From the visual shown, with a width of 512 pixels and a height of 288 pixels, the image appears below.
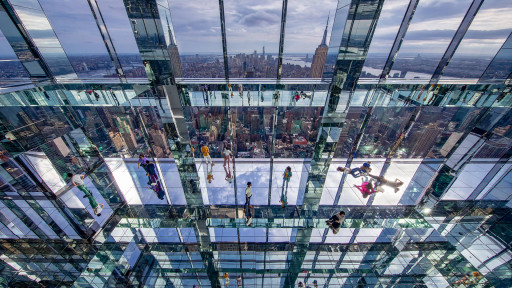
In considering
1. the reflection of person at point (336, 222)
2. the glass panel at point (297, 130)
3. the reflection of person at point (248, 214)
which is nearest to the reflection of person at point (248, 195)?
the reflection of person at point (248, 214)

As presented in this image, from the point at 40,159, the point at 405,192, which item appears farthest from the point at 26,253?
the point at 405,192

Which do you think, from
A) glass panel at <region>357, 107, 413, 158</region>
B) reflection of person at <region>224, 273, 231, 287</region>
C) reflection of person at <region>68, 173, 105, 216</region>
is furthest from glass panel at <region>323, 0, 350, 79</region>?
reflection of person at <region>68, 173, 105, 216</region>

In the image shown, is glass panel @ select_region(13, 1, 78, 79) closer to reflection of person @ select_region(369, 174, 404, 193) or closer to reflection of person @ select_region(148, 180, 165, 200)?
reflection of person @ select_region(148, 180, 165, 200)

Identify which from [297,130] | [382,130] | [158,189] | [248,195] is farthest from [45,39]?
[382,130]

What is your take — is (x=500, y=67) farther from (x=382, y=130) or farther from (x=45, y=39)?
(x=45, y=39)

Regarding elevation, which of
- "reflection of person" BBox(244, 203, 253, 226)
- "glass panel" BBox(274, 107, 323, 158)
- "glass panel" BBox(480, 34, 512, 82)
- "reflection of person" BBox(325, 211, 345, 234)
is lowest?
"reflection of person" BBox(325, 211, 345, 234)
